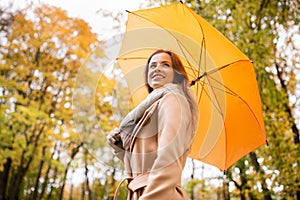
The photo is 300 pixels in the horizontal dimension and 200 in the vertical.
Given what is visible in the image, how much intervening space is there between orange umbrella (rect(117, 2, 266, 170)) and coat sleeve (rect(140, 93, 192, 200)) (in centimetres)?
64

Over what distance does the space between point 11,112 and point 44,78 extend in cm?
233

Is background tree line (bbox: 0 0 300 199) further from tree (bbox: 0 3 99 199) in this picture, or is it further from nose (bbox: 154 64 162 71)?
nose (bbox: 154 64 162 71)

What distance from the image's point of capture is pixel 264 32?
6.59m

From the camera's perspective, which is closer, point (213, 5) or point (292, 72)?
point (213, 5)

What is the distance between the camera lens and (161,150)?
71.0 inches

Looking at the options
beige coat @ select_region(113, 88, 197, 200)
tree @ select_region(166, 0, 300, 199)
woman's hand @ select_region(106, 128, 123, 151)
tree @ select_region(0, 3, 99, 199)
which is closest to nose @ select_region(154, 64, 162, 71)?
beige coat @ select_region(113, 88, 197, 200)

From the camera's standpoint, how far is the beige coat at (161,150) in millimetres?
1753

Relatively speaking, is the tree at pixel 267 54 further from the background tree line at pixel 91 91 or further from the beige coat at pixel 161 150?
the beige coat at pixel 161 150

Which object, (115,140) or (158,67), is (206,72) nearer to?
(158,67)

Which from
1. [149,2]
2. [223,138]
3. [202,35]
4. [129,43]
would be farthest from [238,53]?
[149,2]

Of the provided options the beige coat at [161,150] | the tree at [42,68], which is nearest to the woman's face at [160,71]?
the beige coat at [161,150]

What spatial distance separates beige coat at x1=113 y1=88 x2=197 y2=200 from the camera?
175 centimetres

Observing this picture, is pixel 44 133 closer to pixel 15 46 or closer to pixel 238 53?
pixel 15 46

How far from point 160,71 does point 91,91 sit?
21.8 inches
